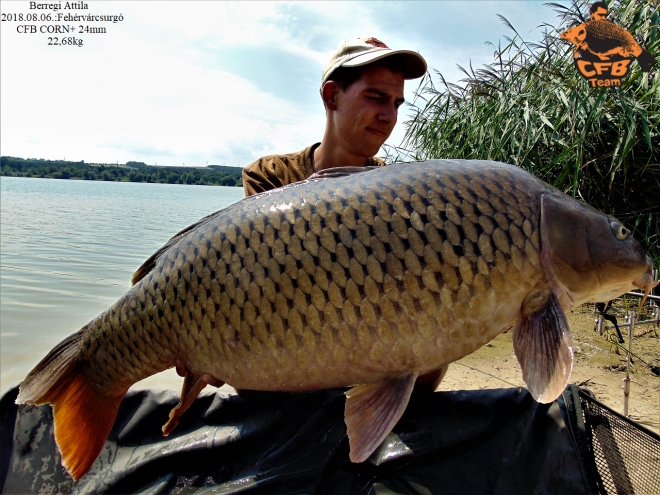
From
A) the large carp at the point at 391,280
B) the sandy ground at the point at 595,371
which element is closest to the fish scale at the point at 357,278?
the large carp at the point at 391,280

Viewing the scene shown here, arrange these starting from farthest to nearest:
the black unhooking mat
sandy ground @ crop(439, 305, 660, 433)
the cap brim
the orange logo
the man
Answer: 1. sandy ground @ crop(439, 305, 660, 433)
2. the orange logo
3. the man
4. the cap brim
5. the black unhooking mat

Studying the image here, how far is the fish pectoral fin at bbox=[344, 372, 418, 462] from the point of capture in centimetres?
113

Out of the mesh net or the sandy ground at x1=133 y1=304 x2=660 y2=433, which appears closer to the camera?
the mesh net

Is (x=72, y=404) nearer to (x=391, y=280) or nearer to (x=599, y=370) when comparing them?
(x=391, y=280)


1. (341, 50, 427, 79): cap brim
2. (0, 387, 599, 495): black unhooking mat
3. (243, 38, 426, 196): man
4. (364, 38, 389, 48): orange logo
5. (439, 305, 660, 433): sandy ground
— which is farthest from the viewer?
(439, 305, 660, 433): sandy ground

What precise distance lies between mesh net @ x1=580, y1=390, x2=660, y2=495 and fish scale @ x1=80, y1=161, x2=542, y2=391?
61 centimetres

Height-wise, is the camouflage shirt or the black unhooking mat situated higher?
the camouflage shirt

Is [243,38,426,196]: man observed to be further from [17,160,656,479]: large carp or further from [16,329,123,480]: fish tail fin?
[16,329,123,480]: fish tail fin

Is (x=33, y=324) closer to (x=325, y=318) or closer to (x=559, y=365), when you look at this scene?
(x=325, y=318)

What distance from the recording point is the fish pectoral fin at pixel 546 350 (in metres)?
1.08

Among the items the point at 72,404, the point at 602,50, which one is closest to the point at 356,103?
the point at 72,404

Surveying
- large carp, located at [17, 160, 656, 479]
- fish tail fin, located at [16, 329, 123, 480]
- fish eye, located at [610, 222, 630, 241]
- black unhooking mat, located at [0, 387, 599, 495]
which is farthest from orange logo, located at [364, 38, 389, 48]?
fish tail fin, located at [16, 329, 123, 480]

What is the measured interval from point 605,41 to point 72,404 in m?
4.18

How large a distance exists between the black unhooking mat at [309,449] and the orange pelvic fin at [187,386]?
0.81 ft
